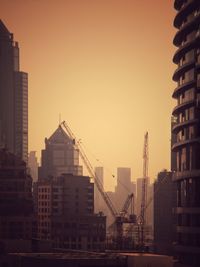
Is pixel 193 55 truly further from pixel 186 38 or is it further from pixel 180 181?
pixel 180 181

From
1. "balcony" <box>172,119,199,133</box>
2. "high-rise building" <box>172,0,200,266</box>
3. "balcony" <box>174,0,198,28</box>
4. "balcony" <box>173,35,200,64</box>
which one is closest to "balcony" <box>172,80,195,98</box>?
"high-rise building" <box>172,0,200,266</box>

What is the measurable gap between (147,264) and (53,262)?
66.4ft

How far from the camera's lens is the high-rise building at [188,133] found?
5271 inches

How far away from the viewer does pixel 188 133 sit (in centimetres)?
13825

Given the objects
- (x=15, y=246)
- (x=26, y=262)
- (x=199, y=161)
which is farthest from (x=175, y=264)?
(x=15, y=246)

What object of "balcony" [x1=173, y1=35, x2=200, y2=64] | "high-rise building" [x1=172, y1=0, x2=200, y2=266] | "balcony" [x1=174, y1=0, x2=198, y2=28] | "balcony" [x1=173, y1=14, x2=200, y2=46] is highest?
"balcony" [x1=174, y1=0, x2=198, y2=28]

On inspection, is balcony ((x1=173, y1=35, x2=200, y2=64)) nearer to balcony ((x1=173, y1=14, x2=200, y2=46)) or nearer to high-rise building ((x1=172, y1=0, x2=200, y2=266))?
high-rise building ((x1=172, y1=0, x2=200, y2=266))

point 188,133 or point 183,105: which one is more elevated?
point 183,105

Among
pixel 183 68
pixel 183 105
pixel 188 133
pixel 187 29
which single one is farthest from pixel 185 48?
pixel 188 133

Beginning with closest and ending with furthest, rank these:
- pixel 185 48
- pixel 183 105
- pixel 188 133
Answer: pixel 188 133, pixel 185 48, pixel 183 105

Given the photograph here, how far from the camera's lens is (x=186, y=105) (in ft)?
454

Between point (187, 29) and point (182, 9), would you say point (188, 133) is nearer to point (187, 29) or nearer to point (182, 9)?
point (187, 29)

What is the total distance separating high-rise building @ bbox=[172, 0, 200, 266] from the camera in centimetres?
13388

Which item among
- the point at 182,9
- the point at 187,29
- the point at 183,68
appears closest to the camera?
the point at 187,29
